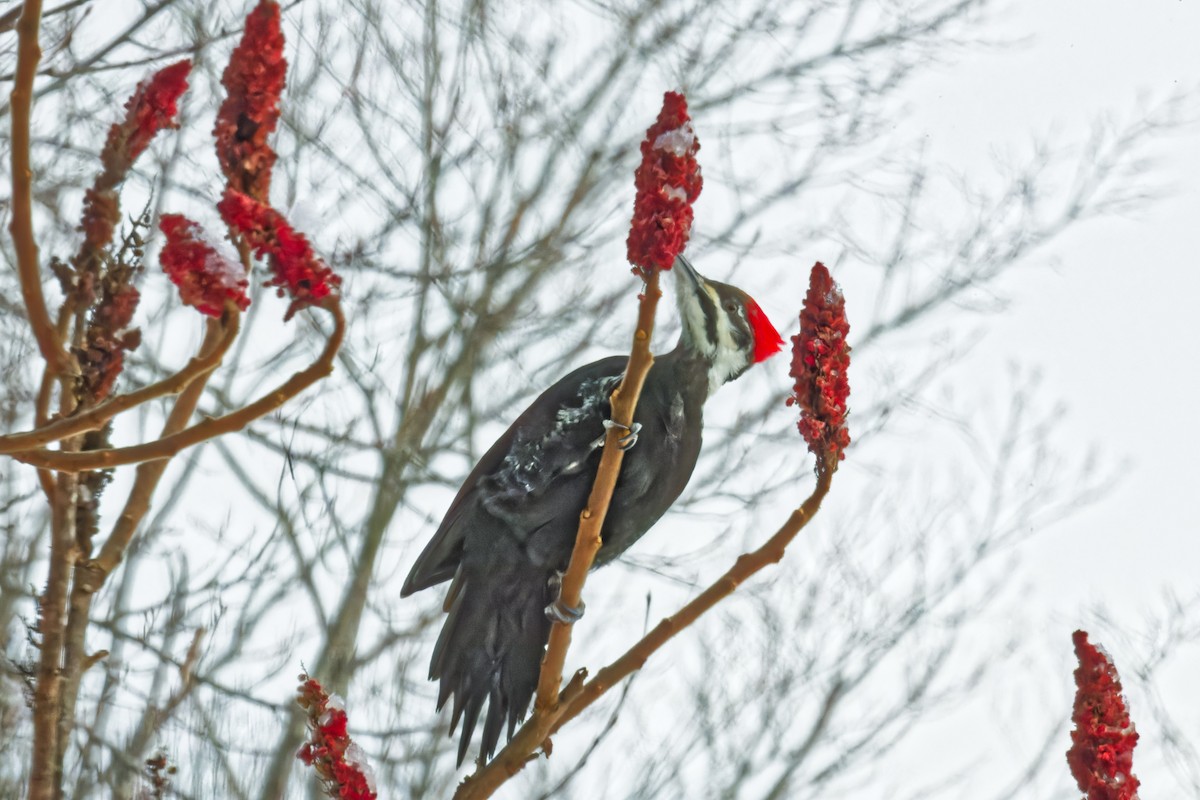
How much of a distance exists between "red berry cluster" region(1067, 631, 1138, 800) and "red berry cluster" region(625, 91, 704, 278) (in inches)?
28.0

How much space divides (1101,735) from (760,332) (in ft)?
6.38

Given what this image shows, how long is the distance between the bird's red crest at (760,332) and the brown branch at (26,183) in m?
2.17

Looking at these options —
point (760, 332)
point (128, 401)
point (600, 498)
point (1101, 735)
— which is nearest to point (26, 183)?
point (128, 401)

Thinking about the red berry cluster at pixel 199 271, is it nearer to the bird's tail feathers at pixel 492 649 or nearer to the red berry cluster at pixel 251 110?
the red berry cluster at pixel 251 110

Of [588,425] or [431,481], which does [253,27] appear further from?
[431,481]

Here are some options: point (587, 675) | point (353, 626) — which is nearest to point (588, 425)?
point (587, 675)

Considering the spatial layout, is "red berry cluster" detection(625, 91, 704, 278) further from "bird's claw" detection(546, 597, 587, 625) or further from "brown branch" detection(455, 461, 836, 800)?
"bird's claw" detection(546, 597, 587, 625)

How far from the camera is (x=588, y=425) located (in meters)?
3.22

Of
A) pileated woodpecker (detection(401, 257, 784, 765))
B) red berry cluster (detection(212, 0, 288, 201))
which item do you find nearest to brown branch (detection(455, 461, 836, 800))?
red berry cluster (detection(212, 0, 288, 201))

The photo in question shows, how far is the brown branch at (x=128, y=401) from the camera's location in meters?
A: 1.39

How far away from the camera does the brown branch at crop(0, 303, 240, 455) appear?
139 cm

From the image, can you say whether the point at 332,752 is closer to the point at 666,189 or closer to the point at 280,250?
the point at 280,250

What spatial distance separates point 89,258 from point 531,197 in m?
4.10

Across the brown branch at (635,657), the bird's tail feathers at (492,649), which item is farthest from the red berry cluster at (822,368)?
the bird's tail feathers at (492,649)
